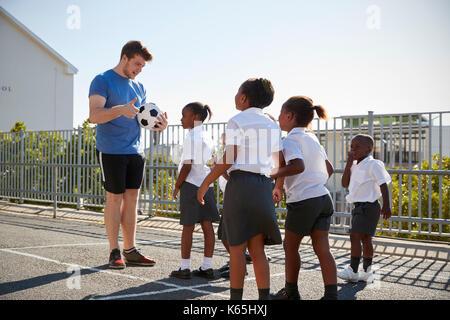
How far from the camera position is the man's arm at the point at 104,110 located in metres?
4.82

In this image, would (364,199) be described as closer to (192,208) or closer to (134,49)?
(192,208)

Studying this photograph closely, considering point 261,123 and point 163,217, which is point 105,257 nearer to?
point 261,123

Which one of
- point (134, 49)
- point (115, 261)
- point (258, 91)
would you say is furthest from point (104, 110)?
point (258, 91)

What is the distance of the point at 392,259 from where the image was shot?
20.7 feet

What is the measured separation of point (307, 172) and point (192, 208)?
1.44 metres

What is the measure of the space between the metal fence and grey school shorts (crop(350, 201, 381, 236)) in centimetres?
243

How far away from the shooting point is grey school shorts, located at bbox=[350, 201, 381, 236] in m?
4.83

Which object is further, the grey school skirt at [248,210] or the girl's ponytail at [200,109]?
the girl's ponytail at [200,109]

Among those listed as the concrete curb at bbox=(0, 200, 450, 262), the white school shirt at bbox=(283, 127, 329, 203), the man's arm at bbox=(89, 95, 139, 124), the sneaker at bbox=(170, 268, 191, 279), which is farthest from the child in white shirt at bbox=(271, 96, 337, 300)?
the concrete curb at bbox=(0, 200, 450, 262)

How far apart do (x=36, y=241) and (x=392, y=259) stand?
15.9ft

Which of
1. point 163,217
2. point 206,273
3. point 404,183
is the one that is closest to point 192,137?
point 206,273

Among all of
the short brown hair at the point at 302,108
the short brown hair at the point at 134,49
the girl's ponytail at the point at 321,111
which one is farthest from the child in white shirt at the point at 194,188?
the girl's ponytail at the point at 321,111

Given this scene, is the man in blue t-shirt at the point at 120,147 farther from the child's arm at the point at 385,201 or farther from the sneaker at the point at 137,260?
the child's arm at the point at 385,201

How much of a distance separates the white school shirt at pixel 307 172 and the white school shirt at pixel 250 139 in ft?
1.18
